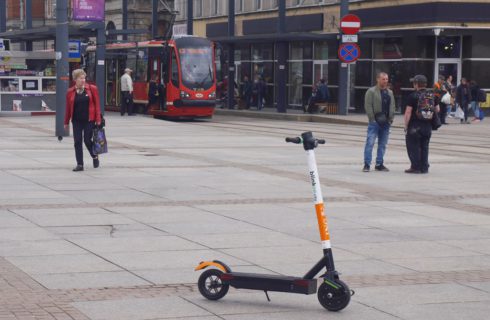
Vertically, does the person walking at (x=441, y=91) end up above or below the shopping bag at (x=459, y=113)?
above

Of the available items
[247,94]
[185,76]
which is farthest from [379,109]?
[247,94]

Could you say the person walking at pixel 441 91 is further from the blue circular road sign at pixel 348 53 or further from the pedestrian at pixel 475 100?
the blue circular road sign at pixel 348 53

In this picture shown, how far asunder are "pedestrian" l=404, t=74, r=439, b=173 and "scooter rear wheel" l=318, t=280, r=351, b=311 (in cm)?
1071

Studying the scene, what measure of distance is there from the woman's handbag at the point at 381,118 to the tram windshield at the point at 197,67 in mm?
21494

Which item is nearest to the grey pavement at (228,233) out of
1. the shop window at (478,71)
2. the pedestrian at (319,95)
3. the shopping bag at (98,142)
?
the shopping bag at (98,142)

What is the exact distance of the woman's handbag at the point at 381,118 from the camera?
18.0m

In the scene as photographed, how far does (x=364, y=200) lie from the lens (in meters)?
13.9

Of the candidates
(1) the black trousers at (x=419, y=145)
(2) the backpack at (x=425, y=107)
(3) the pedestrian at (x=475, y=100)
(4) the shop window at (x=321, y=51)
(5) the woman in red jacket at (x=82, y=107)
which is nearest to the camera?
(5) the woman in red jacket at (x=82, y=107)

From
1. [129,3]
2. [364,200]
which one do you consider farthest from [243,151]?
[129,3]

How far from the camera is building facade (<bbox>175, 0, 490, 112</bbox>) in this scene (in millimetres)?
40750

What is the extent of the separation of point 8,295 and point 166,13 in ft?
217

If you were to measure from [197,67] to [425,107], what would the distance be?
72.8ft

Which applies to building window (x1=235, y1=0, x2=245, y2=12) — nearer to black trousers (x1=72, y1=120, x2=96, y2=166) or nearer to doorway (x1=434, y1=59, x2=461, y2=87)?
doorway (x1=434, y1=59, x2=461, y2=87)

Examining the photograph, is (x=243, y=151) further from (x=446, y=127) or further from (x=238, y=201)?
(x=446, y=127)
